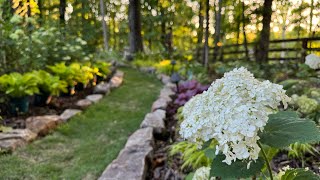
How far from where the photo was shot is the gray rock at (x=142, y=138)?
3022 mm

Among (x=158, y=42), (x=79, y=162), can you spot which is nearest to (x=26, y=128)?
(x=79, y=162)

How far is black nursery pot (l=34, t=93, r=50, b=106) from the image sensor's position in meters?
4.74

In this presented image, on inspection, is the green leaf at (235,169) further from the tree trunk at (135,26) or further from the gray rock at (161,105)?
the tree trunk at (135,26)

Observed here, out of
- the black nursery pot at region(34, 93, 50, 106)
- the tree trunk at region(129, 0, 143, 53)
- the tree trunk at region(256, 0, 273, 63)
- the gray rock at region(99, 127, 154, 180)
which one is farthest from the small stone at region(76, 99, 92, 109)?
the tree trunk at region(129, 0, 143, 53)

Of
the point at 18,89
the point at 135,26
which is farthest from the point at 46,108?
the point at 135,26

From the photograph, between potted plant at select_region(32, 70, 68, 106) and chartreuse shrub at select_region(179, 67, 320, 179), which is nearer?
chartreuse shrub at select_region(179, 67, 320, 179)

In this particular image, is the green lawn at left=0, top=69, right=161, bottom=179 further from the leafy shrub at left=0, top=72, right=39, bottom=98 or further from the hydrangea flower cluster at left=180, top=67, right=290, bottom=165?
the hydrangea flower cluster at left=180, top=67, right=290, bottom=165

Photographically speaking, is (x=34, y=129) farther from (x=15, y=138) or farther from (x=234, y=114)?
(x=234, y=114)

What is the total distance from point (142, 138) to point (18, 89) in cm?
187

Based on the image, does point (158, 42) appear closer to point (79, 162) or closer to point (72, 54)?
point (72, 54)

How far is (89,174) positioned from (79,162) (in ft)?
1.08

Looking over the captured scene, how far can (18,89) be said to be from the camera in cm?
407

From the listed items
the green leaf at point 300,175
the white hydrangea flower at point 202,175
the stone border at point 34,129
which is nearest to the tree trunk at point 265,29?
the stone border at point 34,129

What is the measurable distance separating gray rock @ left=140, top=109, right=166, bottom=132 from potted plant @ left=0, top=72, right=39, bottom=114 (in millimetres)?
1521
